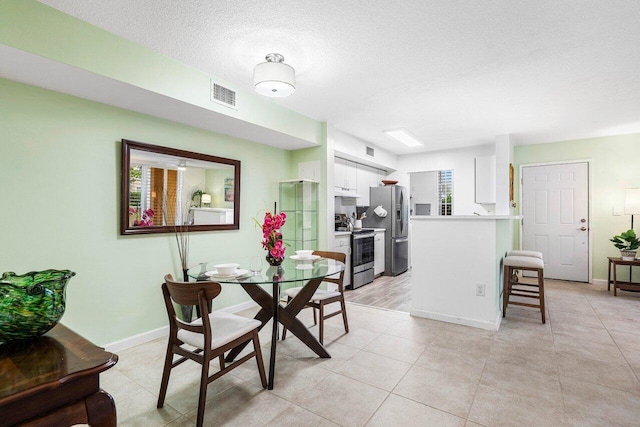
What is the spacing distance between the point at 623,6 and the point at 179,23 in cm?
290

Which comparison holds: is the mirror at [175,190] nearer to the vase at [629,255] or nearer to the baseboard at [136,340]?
the baseboard at [136,340]

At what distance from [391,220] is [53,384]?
548 centimetres

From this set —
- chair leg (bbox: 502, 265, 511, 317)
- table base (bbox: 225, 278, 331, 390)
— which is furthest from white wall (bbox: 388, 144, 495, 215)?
table base (bbox: 225, 278, 331, 390)

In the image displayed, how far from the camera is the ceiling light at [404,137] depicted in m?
4.88

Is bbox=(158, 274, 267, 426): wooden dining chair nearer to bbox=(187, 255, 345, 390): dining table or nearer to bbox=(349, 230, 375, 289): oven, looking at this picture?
bbox=(187, 255, 345, 390): dining table

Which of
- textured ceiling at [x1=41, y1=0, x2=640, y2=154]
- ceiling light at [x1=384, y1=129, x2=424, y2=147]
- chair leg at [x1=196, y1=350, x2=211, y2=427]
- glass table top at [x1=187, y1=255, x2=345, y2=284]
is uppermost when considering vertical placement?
textured ceiling at [x1=41, y1=0, x2=640, y2=154]

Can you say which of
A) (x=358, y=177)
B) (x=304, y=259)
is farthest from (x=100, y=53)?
(x=358, y=177)

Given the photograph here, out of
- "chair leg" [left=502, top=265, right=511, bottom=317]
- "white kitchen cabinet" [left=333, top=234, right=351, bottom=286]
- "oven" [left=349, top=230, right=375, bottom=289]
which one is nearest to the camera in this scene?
"chair leg" [left=502, top=265, right=511, bottom=317]

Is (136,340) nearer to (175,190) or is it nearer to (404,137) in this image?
(175,190)

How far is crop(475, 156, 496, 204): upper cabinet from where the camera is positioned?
550 cm

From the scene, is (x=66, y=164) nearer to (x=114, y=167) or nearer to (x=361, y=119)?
(x=114, y=167)

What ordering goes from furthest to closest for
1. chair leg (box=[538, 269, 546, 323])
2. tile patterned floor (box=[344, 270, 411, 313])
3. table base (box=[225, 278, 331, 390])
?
tile patterned floor (box=[344, 270, 411, 313]) < chair leg (box=[538, 269, 546, 323]) < table base (box=[225, 278, 331, 390])

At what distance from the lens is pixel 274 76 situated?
97.9 inches

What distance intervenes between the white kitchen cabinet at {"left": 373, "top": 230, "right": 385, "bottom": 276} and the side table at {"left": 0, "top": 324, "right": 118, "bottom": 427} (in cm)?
483
